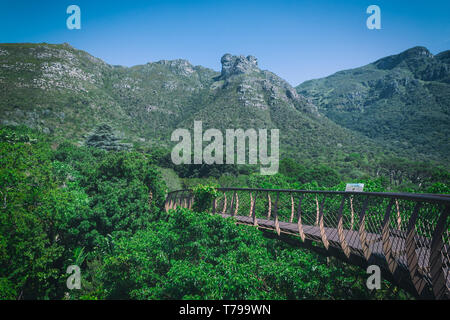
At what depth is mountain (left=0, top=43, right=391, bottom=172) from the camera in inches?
2052

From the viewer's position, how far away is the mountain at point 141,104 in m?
52.1

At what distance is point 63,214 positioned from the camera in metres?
12.0

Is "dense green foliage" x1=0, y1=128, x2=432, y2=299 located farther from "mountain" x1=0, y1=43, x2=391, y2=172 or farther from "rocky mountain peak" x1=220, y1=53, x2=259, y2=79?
"rocky mountain peak" x1=220, y1=53, x2=259, y2=79

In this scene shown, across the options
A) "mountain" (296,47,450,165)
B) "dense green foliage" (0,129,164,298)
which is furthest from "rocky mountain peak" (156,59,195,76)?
"dense green foliage" (0,129,164,298)

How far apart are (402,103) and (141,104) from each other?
9226cm

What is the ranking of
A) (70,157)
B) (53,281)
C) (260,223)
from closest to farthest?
(260,223) < (53,281) < (70,157)

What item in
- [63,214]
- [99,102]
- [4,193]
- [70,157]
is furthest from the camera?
[99,102]

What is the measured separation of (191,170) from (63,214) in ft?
90.6

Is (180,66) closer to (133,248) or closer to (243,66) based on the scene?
(243,66)

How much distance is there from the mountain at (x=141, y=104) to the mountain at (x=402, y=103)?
9724 mm

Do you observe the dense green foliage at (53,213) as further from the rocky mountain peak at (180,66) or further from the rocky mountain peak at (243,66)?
the rocky mountain peak at (180,66)

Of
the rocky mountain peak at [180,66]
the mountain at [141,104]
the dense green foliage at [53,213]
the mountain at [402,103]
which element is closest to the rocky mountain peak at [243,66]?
the mountain at [141,104]
